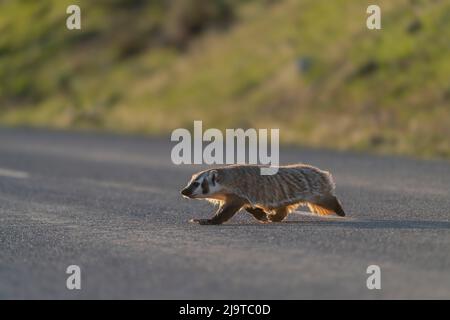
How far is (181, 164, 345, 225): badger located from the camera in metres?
12.0

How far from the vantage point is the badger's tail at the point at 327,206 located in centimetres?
1230

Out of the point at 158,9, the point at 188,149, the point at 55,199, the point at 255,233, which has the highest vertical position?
the point at 158,9

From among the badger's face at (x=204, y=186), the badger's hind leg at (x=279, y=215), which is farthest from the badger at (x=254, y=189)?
the badger's hind leg at (x=279, y=215)

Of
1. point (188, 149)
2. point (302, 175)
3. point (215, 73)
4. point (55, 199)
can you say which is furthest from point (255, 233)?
point (215, 73)

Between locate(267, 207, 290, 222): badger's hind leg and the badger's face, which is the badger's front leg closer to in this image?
the badger's face

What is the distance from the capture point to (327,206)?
1240 centimetres

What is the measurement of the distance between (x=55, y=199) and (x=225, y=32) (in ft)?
84.8

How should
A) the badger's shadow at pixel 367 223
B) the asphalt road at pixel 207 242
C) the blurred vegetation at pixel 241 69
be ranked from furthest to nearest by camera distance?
the blurred vegetation at pixel 241 69 < the badger's shadow at pixel 367 223 < the asphalt road at pixel 207 242

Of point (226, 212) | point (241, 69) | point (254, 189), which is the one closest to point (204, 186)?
point (226, 212)

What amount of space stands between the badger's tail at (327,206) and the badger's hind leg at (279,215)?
0.27 meters

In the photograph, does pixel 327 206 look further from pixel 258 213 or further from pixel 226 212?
pixel 226 212

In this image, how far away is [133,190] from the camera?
656 inches

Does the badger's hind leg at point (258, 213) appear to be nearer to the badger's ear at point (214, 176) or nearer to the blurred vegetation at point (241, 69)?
the badger's ear at point (214, 176)

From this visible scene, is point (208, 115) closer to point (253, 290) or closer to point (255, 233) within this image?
point (255, 233)
